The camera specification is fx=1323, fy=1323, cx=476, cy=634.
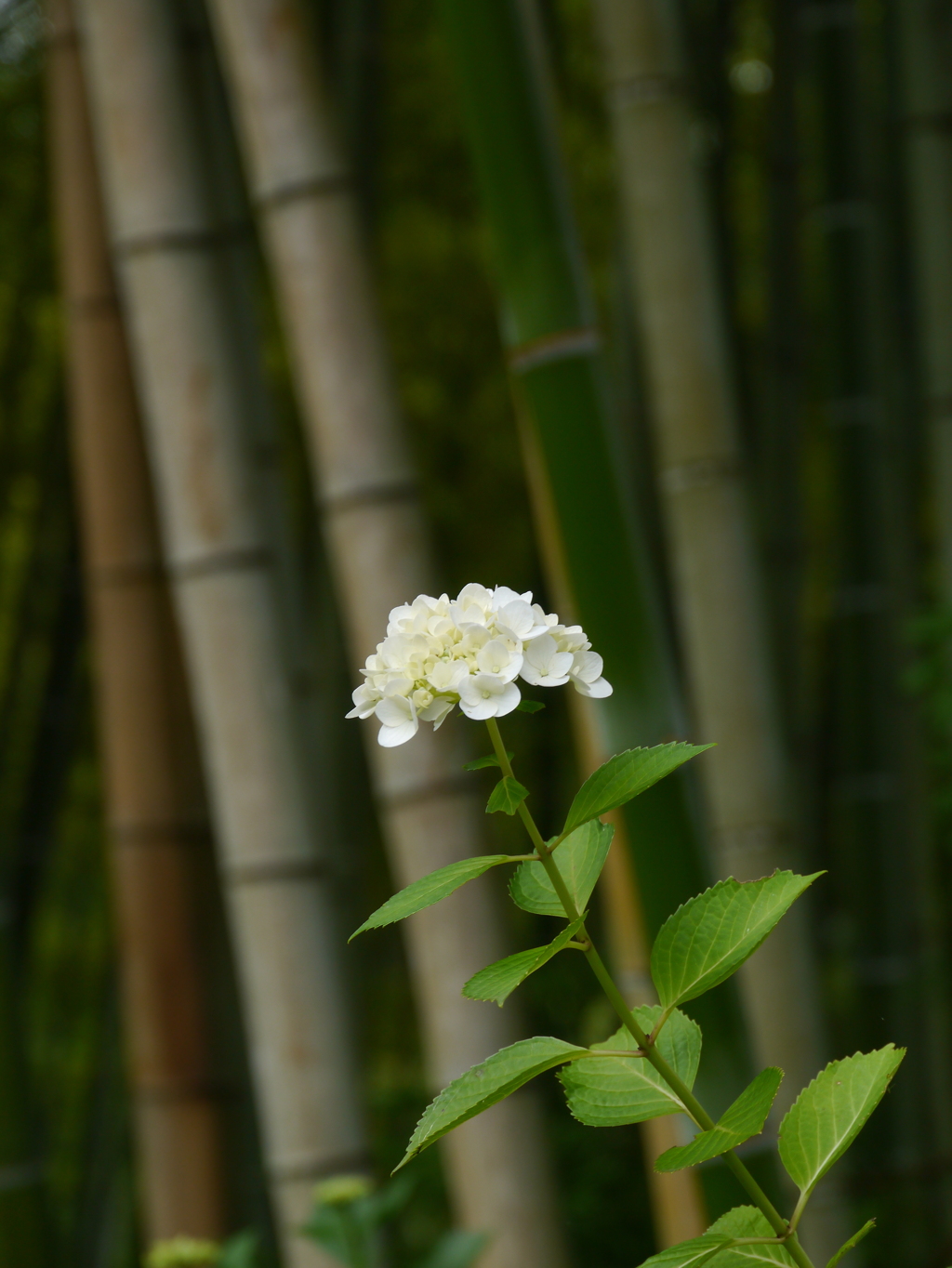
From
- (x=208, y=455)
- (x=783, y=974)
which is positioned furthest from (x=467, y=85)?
(x=783, y=974)

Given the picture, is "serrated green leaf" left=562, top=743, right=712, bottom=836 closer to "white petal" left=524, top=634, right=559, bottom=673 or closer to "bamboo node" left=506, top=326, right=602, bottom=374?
"white petal" left=524, top=634, right=559, bottom=673

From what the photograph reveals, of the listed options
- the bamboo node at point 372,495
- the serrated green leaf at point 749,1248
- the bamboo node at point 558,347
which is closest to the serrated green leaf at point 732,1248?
the serrated green leaf at point 749,1248

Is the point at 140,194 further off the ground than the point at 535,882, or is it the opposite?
the point at 140,194

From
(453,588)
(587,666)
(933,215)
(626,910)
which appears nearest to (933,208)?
(933,215)

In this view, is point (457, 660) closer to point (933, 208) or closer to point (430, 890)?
point (430, 890)

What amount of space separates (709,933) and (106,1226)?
259cm

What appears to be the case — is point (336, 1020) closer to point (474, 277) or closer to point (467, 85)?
point (467, 85)

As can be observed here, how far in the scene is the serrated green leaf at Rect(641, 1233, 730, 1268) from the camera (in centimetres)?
41

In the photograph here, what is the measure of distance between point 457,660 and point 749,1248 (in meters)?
0.22

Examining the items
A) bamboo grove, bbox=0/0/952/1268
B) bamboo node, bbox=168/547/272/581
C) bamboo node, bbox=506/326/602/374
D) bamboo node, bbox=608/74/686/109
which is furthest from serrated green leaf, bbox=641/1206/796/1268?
bamboo node, bbox=608/74/686/109

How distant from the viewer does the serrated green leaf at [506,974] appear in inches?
16.2

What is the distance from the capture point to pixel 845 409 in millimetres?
2281

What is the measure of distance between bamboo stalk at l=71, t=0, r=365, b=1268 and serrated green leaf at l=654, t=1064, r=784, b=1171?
113cm

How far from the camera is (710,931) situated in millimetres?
439
